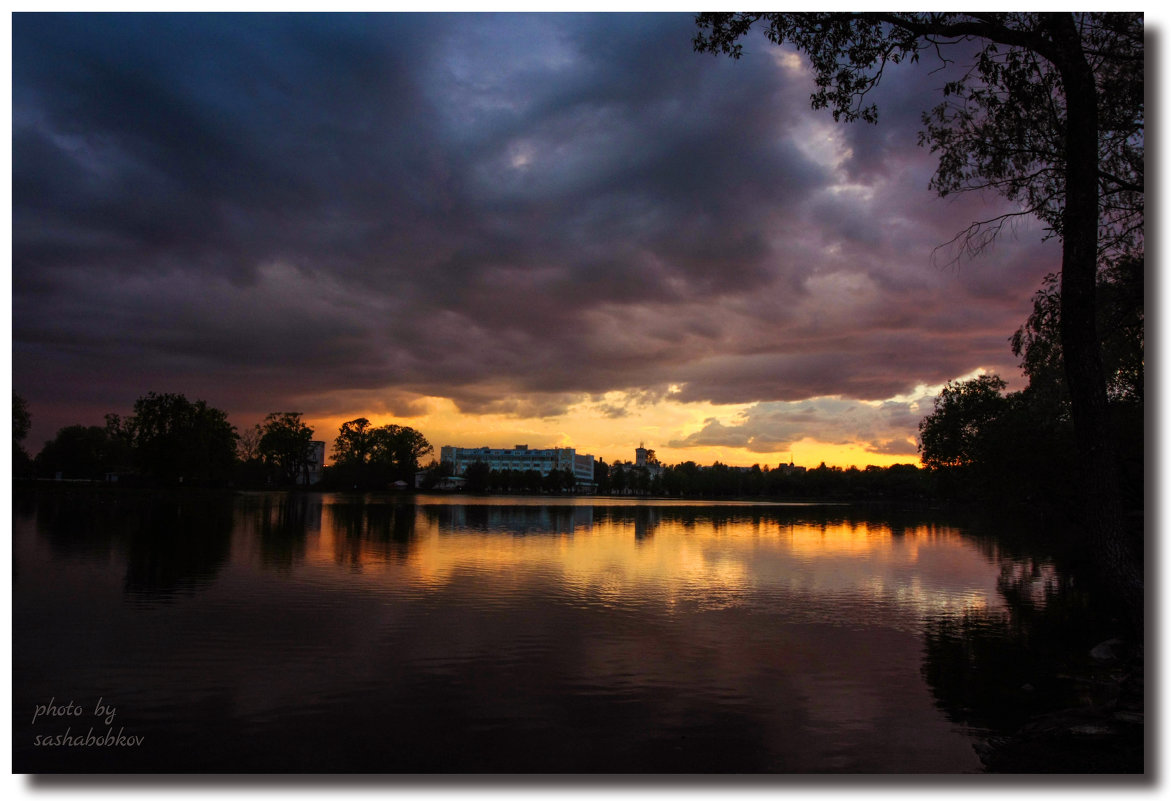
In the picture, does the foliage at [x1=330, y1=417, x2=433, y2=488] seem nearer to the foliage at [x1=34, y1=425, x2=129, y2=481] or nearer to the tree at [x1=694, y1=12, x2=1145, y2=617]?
the foliage at [x1=34, y1=425, x2=129, y2=481]

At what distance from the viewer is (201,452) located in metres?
81.5

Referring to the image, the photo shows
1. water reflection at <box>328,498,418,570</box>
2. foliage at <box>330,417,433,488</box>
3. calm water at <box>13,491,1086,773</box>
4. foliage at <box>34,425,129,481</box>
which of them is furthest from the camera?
foliage at <box>330,417,433,488</box>

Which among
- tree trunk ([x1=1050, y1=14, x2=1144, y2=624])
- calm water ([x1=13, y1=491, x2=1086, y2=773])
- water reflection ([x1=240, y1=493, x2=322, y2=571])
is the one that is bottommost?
water reflection ([x1=240, y1=493, x2=322, y2=571])

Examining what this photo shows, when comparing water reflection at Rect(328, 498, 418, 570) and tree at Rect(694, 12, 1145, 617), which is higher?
tree at Rect(694, 12, 1145, 617)

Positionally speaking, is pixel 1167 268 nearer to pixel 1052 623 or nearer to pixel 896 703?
pixel 896 703

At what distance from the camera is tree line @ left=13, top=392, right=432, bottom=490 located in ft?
262

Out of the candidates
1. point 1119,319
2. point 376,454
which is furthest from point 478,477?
point 1119,319

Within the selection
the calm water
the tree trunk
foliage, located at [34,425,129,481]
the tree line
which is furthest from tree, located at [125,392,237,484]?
the tree trunk

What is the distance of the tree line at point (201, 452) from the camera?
79.9m

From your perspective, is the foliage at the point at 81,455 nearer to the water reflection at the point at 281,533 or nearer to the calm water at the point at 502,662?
the water reflection at the point at 281,533

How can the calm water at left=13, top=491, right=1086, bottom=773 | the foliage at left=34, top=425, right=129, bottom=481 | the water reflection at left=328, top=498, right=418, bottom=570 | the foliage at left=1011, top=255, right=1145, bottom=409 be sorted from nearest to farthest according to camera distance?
1. the calm water at left=13, top=491, right=1086, bottom=773
2. the foliage at left=1011, top=255, right=1145, bottom=409
3. the water reflection at left=328, top=498, right=418, bottom=570
4. the foliage at left=34, top=425, right=129, bottom=481

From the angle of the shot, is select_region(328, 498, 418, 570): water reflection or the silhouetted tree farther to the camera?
the silhouetted tree

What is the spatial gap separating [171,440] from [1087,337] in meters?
88.4

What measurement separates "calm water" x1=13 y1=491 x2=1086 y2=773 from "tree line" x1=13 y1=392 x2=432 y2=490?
33.8 m
